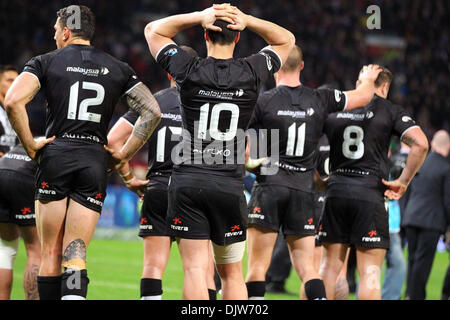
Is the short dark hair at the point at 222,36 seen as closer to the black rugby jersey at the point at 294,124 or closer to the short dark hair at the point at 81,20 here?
the short dark hair at the point at 81,20

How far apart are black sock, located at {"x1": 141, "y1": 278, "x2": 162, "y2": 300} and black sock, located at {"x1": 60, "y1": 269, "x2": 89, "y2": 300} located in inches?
48.0

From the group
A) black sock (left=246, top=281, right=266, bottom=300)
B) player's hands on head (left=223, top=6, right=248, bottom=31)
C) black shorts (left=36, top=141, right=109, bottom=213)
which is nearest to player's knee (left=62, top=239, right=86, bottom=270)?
black shorts (left=36, top=141, right=109, bottom=213)

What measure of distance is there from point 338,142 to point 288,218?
3.35ft

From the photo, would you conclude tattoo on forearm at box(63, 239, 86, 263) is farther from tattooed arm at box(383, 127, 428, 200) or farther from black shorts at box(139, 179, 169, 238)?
tattooed arm at box(383, 127, 428, 200)

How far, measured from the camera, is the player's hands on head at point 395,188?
7.17m

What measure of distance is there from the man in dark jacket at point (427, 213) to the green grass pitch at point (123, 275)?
1069 mm

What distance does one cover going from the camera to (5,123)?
24.1 ft

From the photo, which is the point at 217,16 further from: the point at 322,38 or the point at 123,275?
the point at 322,38

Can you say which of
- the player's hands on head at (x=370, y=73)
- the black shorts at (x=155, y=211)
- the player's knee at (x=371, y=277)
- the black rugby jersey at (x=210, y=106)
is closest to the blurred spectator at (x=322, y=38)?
the black shorts at (x=155, y=211)

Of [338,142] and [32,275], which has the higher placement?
[338,142]

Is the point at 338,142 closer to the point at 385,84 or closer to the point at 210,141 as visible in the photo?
the point at 385,84
